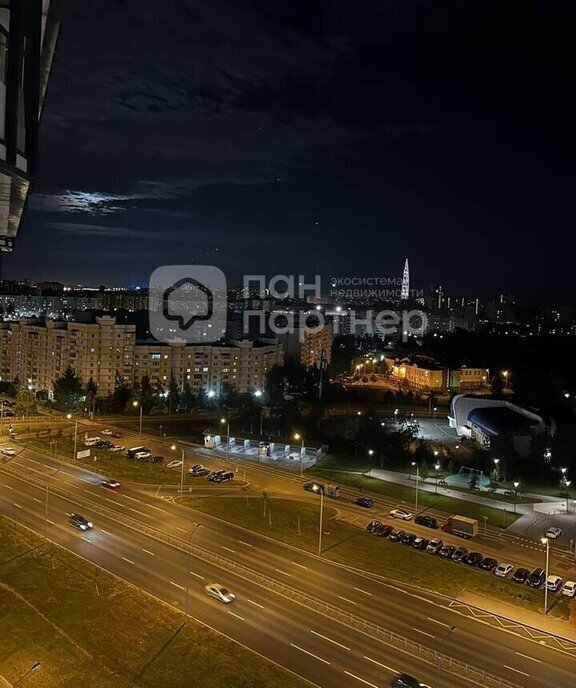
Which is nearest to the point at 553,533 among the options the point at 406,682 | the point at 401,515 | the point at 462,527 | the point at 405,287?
the point at 462,527

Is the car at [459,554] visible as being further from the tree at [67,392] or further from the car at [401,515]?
the tree at [67,392]

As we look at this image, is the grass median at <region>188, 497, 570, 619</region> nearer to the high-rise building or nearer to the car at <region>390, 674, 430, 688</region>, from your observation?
the car at <region>390, 674, 430, 688</region>

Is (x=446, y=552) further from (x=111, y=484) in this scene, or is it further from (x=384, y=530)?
(x=111, y=484)

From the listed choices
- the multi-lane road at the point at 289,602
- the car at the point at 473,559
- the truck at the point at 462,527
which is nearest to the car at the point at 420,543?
the car at the point at 473,559

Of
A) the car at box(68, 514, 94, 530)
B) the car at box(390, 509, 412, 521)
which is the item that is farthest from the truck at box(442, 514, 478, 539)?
the car at box(68, 514, 94, 530)

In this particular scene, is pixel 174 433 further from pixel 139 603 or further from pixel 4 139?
pixel 4 139
